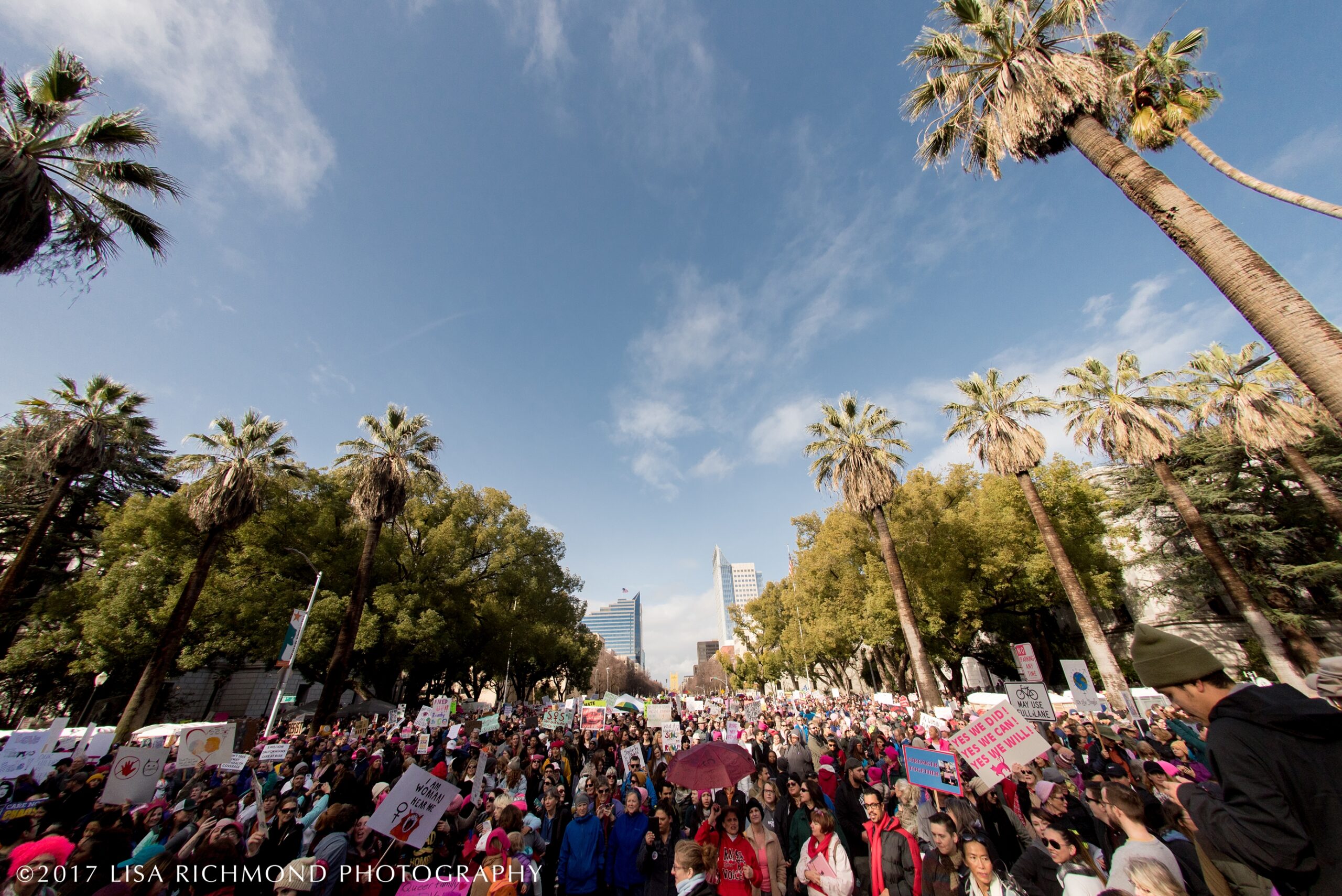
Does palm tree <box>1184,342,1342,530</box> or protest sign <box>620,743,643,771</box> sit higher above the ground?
palm tree <box>1184,342,1342,530</box>

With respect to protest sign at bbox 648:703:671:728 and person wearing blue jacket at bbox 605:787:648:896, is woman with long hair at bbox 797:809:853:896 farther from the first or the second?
protest sign at bbox 648:703:671:728

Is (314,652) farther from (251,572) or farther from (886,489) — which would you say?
(886,489)

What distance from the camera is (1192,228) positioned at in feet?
20.3

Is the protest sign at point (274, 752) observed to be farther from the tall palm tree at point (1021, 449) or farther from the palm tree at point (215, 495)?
the tall palm tree at point (1021, 449)

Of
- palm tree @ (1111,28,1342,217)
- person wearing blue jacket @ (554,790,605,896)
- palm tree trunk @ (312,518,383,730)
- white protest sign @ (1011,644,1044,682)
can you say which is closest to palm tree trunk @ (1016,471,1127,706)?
white protest sign @ (1011,644,1044,682)

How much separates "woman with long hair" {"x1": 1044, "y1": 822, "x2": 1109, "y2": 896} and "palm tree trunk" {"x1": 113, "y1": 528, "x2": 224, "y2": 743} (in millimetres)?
22469

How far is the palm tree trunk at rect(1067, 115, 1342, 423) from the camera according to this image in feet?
16.9

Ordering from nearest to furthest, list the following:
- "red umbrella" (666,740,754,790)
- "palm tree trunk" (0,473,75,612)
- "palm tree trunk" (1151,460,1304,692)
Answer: "red umbrella" (666,740,754,790) → "palm tree trunk" (0,473,75,612) → "palm tree trunk" (1151,460,1304,692)

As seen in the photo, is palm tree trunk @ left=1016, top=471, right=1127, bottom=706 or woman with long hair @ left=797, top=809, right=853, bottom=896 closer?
woman with long hair @ left=797, top=809, right=853, bottom=896

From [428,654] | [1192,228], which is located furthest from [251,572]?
[1192,228]

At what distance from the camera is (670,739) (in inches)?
508

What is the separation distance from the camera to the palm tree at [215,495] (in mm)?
15812

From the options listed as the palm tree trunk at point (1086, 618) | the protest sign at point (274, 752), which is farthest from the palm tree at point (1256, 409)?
the protest sign at point (274, 752)

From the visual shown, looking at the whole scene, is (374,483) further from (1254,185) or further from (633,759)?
(1254,185)
